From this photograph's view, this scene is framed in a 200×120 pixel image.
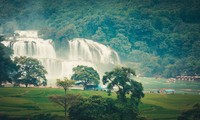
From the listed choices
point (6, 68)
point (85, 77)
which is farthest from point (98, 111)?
point (6, 68)

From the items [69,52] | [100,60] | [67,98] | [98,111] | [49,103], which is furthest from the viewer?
[100,60]

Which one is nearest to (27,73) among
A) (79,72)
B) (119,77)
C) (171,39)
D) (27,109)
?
(79,72)

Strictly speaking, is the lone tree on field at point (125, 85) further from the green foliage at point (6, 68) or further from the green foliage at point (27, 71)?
the green foliage at point (27, 71)

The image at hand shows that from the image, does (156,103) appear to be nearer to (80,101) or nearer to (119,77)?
(119,77)

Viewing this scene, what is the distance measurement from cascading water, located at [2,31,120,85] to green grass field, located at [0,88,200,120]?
24640 millimetres

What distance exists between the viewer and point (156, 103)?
51.4 meters

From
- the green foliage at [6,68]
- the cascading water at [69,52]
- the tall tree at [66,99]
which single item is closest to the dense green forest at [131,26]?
the cascading water at [69,52]

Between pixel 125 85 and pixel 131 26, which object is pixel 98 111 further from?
pixel 131 26

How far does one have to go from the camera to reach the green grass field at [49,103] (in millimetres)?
44716

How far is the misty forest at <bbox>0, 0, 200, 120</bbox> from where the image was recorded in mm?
43656

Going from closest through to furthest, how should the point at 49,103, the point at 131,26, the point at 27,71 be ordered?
the point at 49,103, the point at 27,71, the point at 131,26

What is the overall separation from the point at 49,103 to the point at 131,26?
232 feet

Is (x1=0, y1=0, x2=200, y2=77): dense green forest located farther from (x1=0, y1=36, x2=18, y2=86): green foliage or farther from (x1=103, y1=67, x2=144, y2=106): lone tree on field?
(x1=103, y1=67, x2=144, y2=106): lone tree on field

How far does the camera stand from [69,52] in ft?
308
